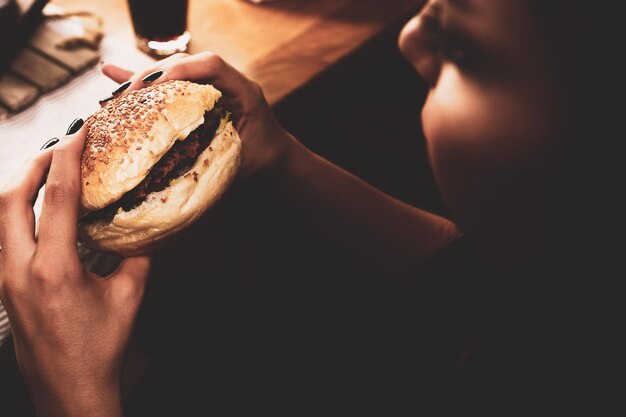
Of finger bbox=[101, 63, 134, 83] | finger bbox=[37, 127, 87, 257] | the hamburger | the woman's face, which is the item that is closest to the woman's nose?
the woman's face

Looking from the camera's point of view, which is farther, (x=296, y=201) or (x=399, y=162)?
(x=399, y=162)

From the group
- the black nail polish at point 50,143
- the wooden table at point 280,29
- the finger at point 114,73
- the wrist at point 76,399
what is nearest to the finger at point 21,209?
the black nail polish at point 50,143

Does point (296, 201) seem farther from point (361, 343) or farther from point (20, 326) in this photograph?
point (20, 326)

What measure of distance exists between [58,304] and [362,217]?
3.25 feet

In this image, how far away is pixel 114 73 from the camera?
5.12 feet

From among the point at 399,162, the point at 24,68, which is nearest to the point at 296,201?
the point at 399,162

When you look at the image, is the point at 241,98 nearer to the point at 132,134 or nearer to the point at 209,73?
the point at 209,73

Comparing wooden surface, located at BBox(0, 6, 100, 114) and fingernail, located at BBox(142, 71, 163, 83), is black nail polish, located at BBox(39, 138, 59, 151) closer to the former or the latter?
fingernail, located at BBox(142, 71, 163, 83)

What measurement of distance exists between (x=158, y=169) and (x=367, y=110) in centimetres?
203

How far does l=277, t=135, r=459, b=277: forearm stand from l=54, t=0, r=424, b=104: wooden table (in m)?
0.29

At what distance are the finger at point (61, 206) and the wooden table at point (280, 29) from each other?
0.77 metres

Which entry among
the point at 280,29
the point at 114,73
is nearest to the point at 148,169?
the point at 114,73

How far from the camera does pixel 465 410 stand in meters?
1.19

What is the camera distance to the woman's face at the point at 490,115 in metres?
0.72
